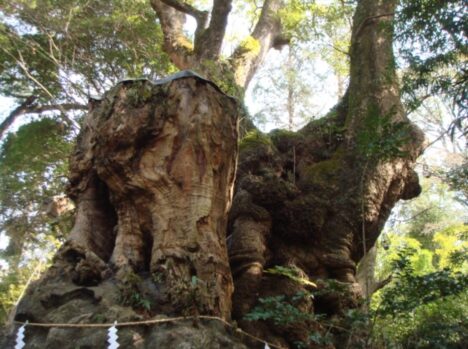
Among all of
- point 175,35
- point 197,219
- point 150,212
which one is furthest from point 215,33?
point 197,219

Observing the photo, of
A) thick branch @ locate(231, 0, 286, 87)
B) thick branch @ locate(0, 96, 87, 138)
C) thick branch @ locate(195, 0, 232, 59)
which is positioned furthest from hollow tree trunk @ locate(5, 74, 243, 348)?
thick branch @ locate(0, 96, 87, 138)

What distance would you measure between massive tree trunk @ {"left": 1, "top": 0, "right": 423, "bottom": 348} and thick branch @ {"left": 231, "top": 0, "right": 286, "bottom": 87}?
3.12m

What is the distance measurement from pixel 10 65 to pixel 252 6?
21.4ft

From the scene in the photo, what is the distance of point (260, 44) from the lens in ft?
30.3

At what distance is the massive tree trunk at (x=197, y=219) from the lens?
3.35 metres

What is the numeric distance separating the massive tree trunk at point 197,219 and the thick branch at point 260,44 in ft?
10.2

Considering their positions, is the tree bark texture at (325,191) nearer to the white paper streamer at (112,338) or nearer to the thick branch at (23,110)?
the white paper streamer at (112,338)

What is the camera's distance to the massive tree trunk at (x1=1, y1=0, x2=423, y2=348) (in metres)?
3.35

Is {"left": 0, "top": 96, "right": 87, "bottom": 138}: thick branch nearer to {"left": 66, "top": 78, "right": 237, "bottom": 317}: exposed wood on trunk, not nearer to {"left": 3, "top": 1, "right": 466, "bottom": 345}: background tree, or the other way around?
{"left": 3, "top": 1, "right": 466, "bottom": 345}: background tree

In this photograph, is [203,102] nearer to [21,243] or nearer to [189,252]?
[189,252]

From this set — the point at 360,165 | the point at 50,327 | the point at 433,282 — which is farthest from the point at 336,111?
the point at 50,327

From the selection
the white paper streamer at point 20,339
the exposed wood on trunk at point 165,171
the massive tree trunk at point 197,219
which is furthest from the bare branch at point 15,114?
the white paper streamer at point 20,339

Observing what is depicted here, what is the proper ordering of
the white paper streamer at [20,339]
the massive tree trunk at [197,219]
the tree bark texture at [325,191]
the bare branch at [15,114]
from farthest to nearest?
the bare branch at [15,114] < the tree bark texture at [325,191] < the massive tree trunk at [197,219] < the white paper streamer at [20,339]

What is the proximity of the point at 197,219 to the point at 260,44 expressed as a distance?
6.29 m
